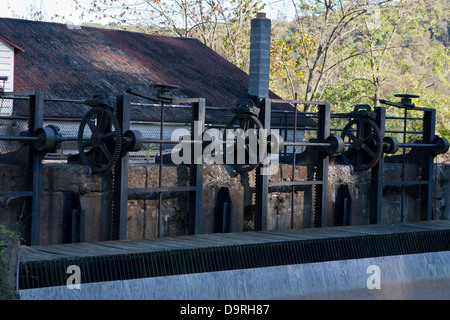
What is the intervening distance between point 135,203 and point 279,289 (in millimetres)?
2292

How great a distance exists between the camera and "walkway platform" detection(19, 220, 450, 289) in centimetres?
776

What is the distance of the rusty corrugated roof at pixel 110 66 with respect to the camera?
67.8 feet

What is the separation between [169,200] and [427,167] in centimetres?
569

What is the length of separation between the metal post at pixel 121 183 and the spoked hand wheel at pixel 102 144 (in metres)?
0.15

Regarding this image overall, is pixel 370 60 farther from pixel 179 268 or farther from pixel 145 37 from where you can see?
pixel 179 268

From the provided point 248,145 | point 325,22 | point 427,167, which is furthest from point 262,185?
point 325,22

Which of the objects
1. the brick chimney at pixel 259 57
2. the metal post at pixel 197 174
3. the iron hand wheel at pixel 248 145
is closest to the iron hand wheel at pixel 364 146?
the iron hand wheel at pixel 248 145

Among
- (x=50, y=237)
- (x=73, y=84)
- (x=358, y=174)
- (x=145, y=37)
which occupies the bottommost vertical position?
(x=50, y=237)

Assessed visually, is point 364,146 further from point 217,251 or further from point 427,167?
point 217,251

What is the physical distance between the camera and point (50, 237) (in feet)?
31.1

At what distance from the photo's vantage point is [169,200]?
1055 centimetres

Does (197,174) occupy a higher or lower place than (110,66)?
lower

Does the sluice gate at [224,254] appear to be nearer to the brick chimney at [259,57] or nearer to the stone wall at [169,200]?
the stone wall at [169,200]
